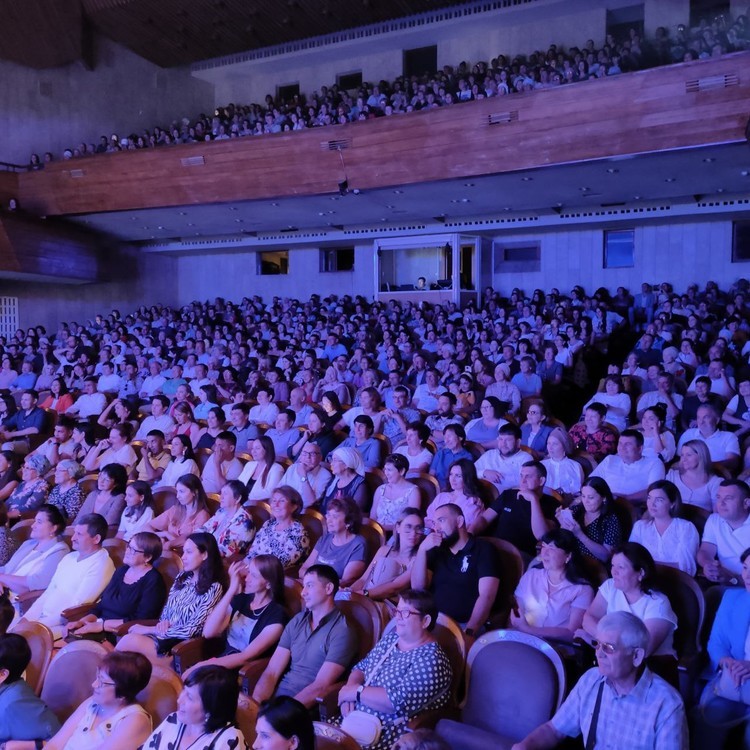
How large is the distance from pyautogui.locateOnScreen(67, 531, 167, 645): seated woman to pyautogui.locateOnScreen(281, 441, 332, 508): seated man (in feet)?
3.19

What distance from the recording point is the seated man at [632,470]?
3.41 m

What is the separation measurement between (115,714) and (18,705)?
0.35 metres

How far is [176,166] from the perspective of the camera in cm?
974

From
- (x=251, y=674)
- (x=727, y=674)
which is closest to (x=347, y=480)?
(x=251, y=674)

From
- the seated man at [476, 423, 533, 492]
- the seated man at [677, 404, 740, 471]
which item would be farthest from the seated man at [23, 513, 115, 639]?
the seated man at [677, 404, 740, 471]

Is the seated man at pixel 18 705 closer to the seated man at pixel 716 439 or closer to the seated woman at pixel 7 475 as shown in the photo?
the seated woman at pixel 7 475

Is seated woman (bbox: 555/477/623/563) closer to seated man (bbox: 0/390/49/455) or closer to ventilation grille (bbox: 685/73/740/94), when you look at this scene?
seated man (bbox: 0/390/49/455)

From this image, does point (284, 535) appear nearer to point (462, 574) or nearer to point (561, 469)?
point (462, 574)

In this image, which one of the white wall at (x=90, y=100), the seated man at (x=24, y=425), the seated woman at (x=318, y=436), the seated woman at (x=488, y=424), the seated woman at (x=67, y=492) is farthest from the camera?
the white wall at (x=90, y=100)

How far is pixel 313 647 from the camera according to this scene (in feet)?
7.88

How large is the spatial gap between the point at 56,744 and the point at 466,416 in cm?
347

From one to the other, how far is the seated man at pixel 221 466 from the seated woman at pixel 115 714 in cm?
226

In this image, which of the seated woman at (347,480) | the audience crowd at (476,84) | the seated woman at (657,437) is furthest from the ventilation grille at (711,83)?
the seated woman at (347,480)

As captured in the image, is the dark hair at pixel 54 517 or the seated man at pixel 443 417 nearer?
the dark hair at pixel 54 517
